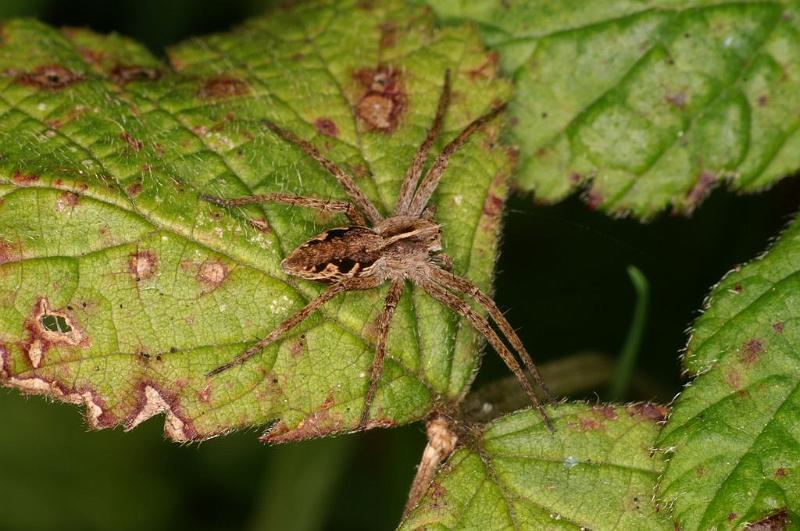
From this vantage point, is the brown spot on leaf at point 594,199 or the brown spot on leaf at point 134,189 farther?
the brown spot on leaf at point 594,199

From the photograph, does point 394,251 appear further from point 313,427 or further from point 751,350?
point 751,350

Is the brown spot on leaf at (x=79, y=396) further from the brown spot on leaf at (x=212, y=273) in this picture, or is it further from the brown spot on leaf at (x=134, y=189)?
the brown spot on leaf at (x=134, y=189)

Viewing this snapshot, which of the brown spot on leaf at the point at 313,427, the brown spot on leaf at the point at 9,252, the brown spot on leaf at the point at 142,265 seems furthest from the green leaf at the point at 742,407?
the brown spot on leaf at the point at 9,252

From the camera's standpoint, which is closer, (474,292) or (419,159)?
(474,292)

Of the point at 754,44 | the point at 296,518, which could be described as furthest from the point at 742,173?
the point at 296,518

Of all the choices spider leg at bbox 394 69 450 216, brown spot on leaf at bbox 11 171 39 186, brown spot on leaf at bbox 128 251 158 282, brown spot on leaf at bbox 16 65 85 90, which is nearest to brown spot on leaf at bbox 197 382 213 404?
brown spot on leaf at bbox 128 251 158 282

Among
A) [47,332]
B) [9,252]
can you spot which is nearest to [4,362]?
[47,332]
